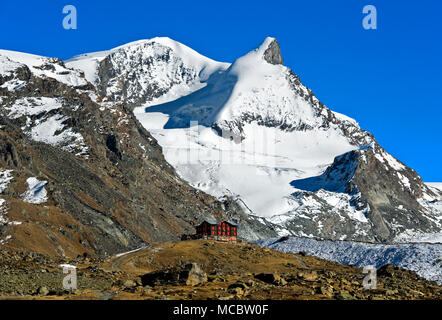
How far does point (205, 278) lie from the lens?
8556 centimetres

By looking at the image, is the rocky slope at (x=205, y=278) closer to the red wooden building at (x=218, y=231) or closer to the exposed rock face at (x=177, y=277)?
the exposed rock face at (x=177, y=277)

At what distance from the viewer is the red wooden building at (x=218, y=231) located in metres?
133

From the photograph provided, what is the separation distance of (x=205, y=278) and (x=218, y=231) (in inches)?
1903

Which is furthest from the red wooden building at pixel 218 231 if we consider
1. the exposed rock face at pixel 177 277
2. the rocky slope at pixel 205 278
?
the exposed rock face at pixel 177 277

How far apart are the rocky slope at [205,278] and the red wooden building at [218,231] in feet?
39.5

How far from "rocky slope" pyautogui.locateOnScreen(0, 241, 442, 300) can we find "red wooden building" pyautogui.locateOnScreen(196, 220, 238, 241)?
1204 centimetres

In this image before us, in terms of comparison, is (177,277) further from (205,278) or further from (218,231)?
(218,231)

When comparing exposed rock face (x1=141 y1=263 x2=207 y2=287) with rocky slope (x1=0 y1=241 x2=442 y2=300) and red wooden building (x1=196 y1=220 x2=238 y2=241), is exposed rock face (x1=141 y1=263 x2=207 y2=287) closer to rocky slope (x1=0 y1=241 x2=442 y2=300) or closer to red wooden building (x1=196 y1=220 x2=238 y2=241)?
rocky slope (x1=0 y1=241 x2=442 y2=300)

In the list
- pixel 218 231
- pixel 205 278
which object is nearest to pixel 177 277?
pixel 205 278
